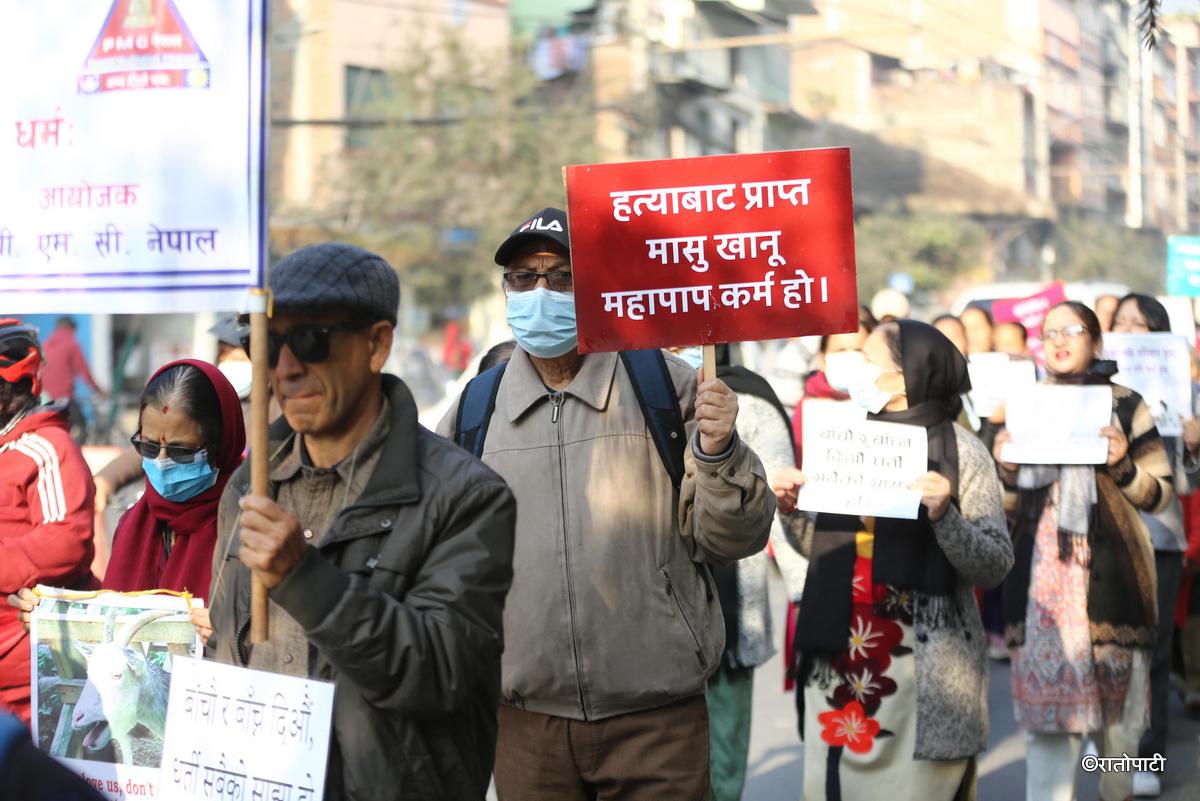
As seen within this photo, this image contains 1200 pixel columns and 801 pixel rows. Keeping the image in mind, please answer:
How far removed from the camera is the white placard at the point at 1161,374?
7551mm

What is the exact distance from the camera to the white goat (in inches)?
124

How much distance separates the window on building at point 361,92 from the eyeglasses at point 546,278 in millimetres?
27608

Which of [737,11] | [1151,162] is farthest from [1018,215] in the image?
[737,11]

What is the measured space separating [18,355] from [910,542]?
2798 mm

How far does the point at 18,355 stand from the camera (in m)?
4.57

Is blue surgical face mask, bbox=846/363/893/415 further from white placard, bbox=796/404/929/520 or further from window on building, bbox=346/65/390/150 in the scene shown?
window on building, bbox=346/65/390/150

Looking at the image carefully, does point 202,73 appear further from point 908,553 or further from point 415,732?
point 908,553

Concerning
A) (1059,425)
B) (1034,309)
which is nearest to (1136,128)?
(1034,309)

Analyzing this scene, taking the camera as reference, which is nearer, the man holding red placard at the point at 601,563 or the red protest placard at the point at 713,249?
the red protest placard at the point at 713,249

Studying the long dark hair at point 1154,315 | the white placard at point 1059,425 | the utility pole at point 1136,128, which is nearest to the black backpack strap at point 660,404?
the white placard at point 1059,425

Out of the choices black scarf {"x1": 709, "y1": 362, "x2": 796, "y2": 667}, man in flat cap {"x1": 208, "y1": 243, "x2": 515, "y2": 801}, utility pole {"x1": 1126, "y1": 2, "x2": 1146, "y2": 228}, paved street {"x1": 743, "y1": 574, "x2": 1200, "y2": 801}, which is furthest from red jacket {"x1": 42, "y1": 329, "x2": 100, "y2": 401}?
utility pole {"x1": 1126, "y1": 2, "x2": 1146, "y2": 228}

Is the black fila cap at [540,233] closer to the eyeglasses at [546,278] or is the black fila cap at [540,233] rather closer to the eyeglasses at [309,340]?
the eyeglasses at [546,278]

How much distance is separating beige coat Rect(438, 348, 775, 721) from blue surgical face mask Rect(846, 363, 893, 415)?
5.00ft

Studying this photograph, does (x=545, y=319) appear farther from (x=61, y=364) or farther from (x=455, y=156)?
(x=455, y=156)
